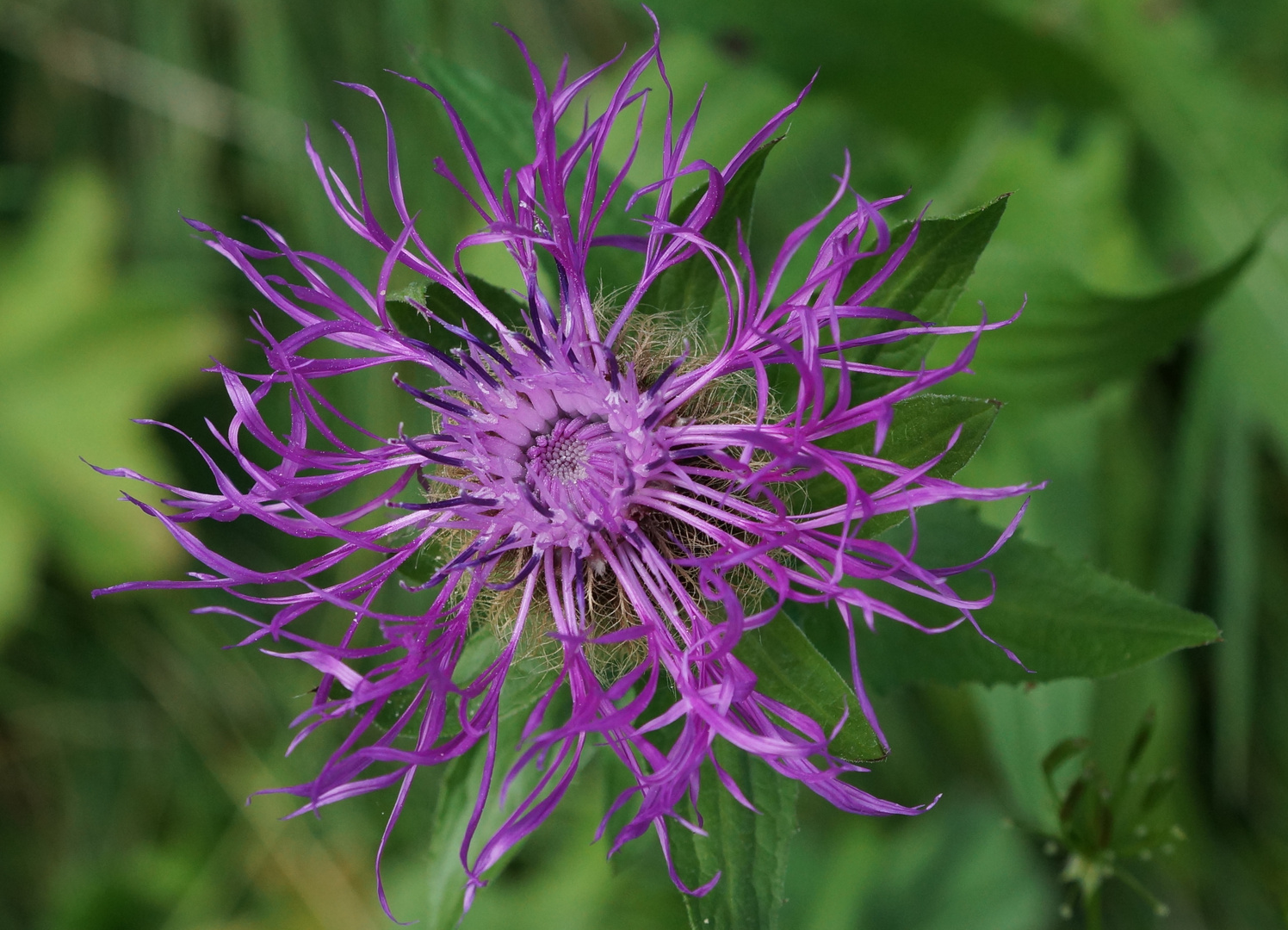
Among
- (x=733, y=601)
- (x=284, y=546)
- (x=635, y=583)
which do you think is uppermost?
(x=733, y=601)

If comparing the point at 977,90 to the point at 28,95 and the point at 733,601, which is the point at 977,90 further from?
the point at 28,95

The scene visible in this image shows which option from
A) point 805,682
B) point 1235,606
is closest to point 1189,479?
point 1235,606

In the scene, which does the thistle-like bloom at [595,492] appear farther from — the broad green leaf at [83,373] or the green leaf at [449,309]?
the broad green leaf at [83,373]

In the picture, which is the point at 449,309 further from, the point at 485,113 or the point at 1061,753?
the point at 1061,753

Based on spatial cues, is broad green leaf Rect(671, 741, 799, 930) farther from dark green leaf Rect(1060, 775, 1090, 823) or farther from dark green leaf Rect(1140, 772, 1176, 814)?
dark green leaf Rect(1140, 772, 1176, 814)

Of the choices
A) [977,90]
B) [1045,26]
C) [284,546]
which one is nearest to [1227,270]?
[977,90]

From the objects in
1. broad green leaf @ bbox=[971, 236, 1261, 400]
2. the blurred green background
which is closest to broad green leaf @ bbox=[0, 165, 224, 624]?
the blurred green background

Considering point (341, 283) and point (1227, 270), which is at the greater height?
point (1227, 270)
